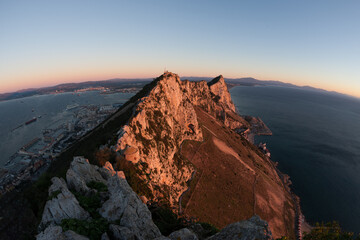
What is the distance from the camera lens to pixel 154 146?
4656 cm

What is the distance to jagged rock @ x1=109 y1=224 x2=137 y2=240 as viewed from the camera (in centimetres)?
1209

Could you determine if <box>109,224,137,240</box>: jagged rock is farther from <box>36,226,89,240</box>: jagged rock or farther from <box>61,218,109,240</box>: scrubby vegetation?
<box>36,226,89,240</box>: jagged rock

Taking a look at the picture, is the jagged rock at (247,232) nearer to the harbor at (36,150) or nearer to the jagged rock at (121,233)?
the jagged rock at (121,233)

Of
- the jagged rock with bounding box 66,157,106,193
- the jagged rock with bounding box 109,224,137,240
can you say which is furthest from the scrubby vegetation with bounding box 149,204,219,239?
the jagged rock with bounding box 66,157,106,193

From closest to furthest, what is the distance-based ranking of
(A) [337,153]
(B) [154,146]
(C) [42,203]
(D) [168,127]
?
(C) [42,203] → (B) [154,146] → (D) [168,127] → (A) [337,153]

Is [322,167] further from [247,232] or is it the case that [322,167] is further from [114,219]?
[114,219]

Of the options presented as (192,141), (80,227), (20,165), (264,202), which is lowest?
(264,202)

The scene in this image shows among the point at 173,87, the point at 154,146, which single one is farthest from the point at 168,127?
the point at 173,87

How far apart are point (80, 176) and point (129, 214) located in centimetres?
1056

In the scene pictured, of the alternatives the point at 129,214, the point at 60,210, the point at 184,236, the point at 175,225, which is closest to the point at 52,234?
the point at 60,210

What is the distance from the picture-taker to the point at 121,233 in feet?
40.1

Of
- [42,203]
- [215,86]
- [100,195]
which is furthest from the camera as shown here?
[215,86]

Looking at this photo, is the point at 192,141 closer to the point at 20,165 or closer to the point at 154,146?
the point at 154,146

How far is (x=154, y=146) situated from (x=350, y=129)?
840 ft
